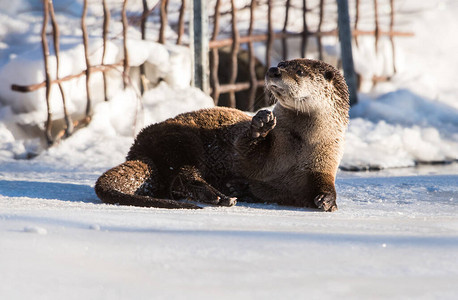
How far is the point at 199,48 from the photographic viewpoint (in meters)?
6.91

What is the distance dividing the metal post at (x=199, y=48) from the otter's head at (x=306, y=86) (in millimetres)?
3270

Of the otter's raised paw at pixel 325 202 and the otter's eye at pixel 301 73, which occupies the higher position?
the otter's eye at pixel 301 73

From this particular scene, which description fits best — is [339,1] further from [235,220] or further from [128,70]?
[235,220]

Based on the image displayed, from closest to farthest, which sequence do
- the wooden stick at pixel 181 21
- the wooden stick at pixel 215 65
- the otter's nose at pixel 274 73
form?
1. the otter's nose at pixel 274 73
2. the wooden stick at pixel 181 21
3. the wooden stick at pixel 215 65

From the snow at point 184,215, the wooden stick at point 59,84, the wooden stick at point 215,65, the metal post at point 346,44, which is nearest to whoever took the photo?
the snow at point 184,215

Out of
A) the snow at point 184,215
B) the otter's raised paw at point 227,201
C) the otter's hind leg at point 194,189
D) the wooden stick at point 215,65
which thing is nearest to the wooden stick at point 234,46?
the wooden stick at point 215,65

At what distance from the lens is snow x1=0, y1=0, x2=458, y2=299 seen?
1598mm

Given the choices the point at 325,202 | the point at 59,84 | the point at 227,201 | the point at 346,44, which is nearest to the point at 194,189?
the point at 227,201

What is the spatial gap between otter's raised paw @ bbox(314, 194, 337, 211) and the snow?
0.08 m

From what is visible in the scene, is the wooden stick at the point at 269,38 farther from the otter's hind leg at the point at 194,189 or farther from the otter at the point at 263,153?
the otter's hind leg at the point at 194,189

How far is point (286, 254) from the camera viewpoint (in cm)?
186

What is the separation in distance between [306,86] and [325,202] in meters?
0.65

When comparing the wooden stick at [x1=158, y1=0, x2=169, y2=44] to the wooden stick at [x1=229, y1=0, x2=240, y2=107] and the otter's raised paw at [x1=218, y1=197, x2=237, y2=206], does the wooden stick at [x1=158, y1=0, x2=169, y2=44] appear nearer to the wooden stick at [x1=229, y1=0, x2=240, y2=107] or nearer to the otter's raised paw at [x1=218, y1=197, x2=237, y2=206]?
the wooden stick at [x1=229, y1=0, x2=240, y2=107]

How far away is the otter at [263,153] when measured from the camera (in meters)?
3.56
